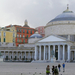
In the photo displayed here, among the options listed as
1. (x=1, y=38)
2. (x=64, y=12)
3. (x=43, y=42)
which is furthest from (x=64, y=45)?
(x=1, y=38)

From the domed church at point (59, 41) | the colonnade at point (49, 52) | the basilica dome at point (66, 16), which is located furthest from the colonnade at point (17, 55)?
the basilica dome at point (66, 16)

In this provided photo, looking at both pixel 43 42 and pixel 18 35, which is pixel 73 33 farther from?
pixel 18 35

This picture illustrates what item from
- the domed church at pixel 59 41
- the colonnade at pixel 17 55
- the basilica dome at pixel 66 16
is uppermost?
the basilica dome at pixel 66 16

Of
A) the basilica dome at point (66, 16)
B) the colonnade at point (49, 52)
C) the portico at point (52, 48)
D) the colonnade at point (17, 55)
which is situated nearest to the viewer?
the portico at point (52, 48)

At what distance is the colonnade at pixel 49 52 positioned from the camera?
76062mm

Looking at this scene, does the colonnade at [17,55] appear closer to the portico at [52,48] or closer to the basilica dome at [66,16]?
the portico at [52,48]

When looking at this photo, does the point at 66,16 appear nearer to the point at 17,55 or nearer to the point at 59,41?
the point at 59,41

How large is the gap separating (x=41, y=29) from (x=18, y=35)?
162 feet

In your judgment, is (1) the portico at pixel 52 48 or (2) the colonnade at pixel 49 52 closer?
(1) the portico at pixel 52 48

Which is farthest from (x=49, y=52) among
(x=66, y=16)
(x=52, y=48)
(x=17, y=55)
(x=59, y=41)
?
(x=66, y=16)

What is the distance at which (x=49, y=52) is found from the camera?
77.9m

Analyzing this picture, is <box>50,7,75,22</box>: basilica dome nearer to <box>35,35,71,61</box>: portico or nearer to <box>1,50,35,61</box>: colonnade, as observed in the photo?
<box>35,35,71,61</box>: portico

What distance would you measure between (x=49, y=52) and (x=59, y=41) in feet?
16.6

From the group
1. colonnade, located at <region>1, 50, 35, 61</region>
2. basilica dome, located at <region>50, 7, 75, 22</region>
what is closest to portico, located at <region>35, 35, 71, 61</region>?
colonnade, located at <region>1, 50, 35, 61</region>
